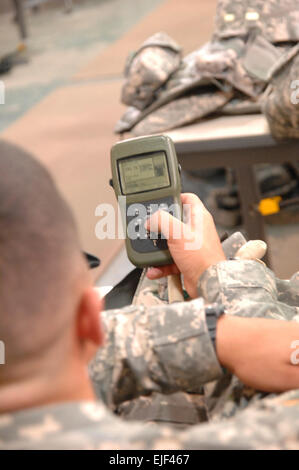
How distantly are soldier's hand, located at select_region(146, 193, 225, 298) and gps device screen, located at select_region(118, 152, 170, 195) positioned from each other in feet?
0.19

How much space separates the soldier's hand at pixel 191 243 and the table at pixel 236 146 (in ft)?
2.98

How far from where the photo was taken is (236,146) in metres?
1.83

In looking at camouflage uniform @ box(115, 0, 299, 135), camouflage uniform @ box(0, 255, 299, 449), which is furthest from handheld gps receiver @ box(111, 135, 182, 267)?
camouflage uniform @ box(115, 0, 299, 135)

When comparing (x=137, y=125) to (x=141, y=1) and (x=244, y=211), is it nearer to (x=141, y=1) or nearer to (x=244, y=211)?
(x=244, y=211)

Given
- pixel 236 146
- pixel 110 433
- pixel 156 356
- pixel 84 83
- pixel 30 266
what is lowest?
pixel 84 83

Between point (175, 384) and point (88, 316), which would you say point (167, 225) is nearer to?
point (175, 384)

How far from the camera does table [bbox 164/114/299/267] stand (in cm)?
180

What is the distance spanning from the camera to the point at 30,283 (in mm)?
458

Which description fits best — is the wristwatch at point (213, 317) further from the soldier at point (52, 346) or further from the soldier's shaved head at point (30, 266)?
the soldier's shaved head at point (30, 266)

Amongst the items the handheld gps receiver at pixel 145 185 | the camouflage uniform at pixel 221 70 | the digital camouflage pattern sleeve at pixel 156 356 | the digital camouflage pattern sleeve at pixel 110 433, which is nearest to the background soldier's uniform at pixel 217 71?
the camouflage uniform at pixel 221 70

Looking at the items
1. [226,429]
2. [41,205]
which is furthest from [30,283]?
[226,429]

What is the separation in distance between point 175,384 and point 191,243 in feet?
0.76

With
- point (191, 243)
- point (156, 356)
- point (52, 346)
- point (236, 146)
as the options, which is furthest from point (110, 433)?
point (236, 146)

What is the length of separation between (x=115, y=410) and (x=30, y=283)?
39 cm
